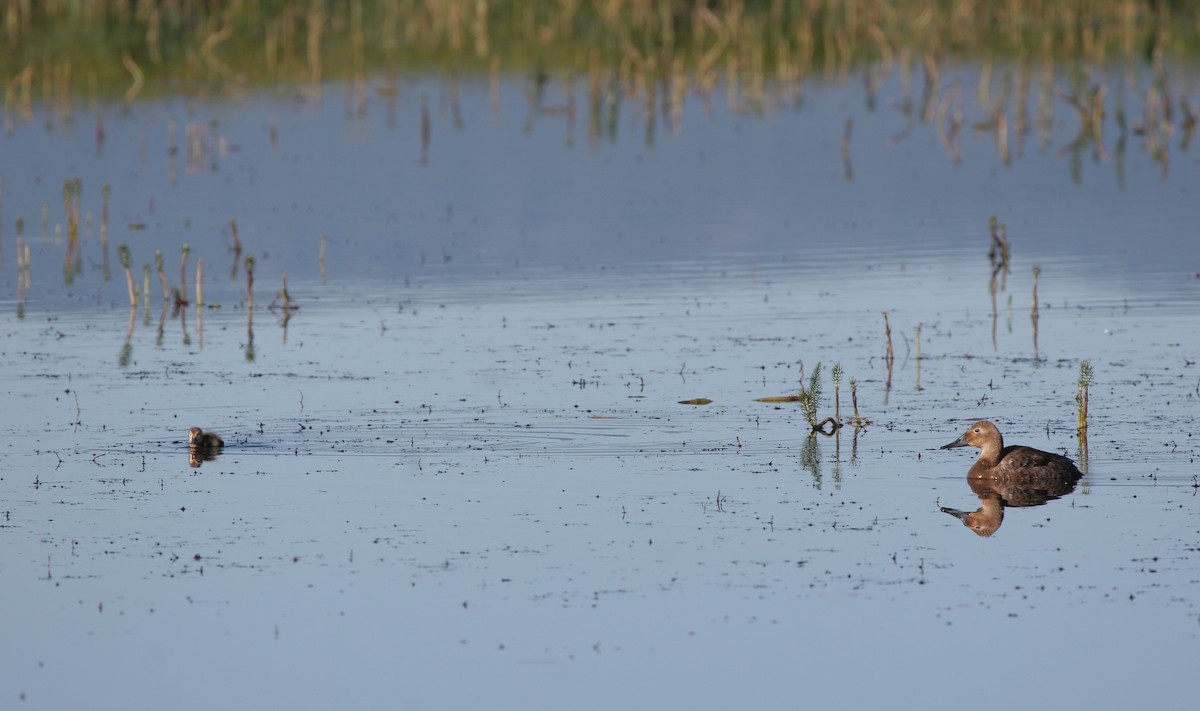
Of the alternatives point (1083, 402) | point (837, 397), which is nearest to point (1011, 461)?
point (1083, 402)

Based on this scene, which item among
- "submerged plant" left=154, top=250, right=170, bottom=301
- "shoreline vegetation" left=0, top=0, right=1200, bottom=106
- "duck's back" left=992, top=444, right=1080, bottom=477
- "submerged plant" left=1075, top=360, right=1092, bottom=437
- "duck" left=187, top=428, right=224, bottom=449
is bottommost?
"duck's back" left=992, top=444, right=1080, bottom=477

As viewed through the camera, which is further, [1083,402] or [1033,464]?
[1083,402]

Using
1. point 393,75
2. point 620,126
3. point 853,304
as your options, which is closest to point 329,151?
point 620,126

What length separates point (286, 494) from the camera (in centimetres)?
1325

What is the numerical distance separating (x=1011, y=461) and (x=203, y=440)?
19.1 ft

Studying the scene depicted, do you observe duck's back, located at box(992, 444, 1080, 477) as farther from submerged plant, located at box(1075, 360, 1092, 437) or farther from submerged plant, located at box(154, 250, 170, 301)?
submerged plant, located at box(154, 250, 170, 301)

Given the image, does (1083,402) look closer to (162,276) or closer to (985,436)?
(985,436)

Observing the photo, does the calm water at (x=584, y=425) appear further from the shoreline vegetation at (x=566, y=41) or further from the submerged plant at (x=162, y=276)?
the shoreline vegetation at (x=566, y=41)

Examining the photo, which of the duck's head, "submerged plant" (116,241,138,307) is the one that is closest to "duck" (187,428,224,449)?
the duck's head

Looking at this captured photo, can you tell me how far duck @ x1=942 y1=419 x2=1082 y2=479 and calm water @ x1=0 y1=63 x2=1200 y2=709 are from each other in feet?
0.71

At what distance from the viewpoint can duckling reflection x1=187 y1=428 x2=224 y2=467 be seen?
14.3 m

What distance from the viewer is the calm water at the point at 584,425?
34.3ft

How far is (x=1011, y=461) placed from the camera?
13148 millimetres

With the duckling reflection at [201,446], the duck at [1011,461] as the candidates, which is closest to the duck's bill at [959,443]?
the duck at [1011,461]
